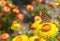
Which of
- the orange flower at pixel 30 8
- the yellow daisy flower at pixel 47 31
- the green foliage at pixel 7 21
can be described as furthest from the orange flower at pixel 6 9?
the yellow daisy flower at pixel 47 31

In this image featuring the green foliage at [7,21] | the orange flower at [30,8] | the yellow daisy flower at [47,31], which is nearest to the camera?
the yellow daisy flower at [47,31]

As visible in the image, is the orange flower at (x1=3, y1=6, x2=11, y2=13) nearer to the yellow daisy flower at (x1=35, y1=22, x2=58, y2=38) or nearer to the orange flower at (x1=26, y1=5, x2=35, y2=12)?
the orange flower at (x1=26, y1=5, x2=35, y2=12)

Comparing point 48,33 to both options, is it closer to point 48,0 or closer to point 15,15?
point 15,15

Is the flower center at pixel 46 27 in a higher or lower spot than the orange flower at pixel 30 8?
higher

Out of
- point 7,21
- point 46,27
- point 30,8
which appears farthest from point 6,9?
point 46,27

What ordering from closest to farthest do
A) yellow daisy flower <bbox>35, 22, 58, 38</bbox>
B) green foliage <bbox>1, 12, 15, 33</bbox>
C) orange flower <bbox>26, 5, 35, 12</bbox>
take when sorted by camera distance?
yellow daisy flower <bbox>35, 22, 58, 38</bbox>
green foliage <bbox>1, 12, 15, 33</bbox>
orange flower <bbox>26, 5, 35, 12</bbox>

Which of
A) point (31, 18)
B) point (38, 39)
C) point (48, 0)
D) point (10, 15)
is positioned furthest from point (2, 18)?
point (38, 39)

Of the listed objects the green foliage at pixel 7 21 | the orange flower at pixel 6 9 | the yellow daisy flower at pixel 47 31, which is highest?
the yellow daisy flower at pixel 47 31

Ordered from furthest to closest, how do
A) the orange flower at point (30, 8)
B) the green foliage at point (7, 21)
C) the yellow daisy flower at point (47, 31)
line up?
the orange flower at point (30, 8) < the green foliage at point (7, 21) < the yellow daisy flower at point (47, 31)

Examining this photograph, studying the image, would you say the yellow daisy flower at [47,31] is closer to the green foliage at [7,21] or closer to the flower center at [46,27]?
the flower center at [46,27]

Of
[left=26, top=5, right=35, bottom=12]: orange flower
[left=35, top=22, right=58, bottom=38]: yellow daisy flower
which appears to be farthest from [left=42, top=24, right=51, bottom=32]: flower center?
[left=26, top=5, right=35, bottom=12]: orange flower
